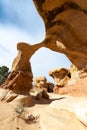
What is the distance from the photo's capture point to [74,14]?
23.9ft

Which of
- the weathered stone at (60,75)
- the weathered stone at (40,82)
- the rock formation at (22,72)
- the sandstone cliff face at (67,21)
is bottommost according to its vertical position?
the weathered stone at (60,75)

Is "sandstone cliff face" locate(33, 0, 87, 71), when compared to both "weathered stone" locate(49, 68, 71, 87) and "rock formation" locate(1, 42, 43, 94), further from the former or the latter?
"weathered stone" locate(49, 68, 71, 87)

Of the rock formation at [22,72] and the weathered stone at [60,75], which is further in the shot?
the weathered stone at [60,75]

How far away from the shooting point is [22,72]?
1216cm

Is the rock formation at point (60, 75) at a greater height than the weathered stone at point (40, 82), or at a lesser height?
lesser

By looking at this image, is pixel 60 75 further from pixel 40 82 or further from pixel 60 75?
pixel 40 82

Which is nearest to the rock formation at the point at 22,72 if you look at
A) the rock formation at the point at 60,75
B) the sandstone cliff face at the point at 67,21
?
the sandstone cliff face at the point at 67,21

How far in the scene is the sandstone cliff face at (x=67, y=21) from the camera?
711cm

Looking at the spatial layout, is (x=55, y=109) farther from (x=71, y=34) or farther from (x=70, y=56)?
(x=70, y=56)

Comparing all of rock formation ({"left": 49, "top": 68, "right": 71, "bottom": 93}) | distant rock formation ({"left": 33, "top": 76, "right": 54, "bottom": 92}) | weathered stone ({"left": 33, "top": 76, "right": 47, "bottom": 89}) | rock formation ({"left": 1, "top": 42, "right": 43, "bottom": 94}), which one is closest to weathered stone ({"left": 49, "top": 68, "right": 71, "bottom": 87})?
rock formation ({"left": 49, "top": 68, "right": 71, "bottom": 93})

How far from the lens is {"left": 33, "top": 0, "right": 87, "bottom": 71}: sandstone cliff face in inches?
280

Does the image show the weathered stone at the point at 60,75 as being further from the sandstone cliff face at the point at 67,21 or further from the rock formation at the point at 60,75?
the sandstone cliff face at the point at 67,21

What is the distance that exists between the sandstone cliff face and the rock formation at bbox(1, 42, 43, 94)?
359 cm

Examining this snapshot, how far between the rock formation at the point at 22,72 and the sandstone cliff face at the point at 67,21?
11.8 feet
